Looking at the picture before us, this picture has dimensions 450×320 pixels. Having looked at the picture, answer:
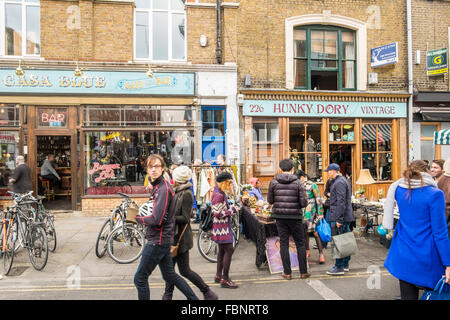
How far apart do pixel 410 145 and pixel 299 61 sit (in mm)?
5460

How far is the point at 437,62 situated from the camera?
43.9ft

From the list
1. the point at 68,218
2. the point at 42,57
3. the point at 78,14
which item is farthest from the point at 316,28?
the point at 68,218

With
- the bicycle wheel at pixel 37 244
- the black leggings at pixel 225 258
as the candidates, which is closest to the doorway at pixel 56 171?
the bicycle wheel at pixel 37 244

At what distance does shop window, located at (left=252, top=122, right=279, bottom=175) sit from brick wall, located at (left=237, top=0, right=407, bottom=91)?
5.06 feet

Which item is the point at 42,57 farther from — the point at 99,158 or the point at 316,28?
the point at 316,28

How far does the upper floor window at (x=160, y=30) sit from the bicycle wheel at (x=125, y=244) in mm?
7326

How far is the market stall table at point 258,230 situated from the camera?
6.50 metres

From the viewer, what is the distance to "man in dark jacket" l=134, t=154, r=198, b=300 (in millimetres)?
4047

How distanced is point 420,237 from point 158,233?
112 inches

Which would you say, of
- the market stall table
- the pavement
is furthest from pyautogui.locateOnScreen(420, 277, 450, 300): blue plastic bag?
the market stall table

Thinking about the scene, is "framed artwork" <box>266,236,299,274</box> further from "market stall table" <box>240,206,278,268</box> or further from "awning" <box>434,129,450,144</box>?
"awning" <box>434,129,450,144</box>

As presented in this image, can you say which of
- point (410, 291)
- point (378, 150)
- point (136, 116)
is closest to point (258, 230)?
point (410, 291)

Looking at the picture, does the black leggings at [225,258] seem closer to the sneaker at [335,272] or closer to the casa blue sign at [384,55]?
the sneaker at [335,272]

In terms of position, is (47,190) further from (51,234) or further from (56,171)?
(51,234)
